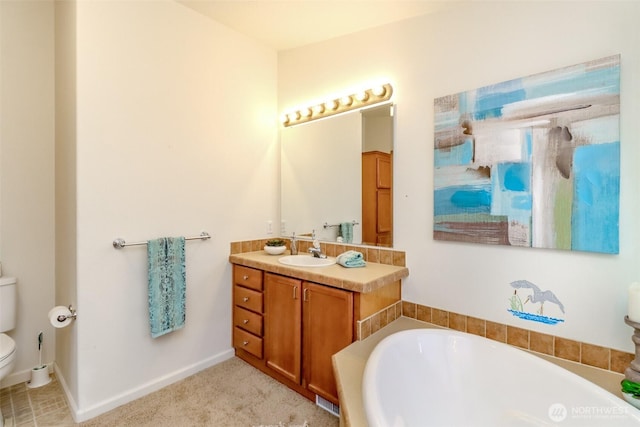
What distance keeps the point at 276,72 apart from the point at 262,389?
106 inches

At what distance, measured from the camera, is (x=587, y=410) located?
119cm

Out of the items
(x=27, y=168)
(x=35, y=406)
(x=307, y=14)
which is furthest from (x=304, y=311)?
(x=27, y=168)

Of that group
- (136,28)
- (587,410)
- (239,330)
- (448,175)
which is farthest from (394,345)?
(136,28)

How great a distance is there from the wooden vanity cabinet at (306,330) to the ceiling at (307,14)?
187 cm

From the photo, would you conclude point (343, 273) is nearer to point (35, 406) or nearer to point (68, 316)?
point (68, 316)

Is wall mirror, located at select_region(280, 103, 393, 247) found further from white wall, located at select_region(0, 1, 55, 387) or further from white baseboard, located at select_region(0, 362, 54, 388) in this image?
white baseboard, located at select_region(0, 362, 54, 388)

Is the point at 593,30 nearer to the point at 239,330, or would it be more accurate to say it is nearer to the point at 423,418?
the point at 423,418

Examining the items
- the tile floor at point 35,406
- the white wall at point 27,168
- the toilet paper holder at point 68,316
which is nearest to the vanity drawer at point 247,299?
the toilet paper holder at point 68,316

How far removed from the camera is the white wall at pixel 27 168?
205cm

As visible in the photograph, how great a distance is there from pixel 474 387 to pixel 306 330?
3.23 feet

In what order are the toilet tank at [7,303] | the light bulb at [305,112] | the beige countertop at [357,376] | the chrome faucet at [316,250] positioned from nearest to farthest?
the beige countertop at [357,376] → the toilet tank at [7,303] → the chrome faucet at [316,250] → the light bulb at [305,112]

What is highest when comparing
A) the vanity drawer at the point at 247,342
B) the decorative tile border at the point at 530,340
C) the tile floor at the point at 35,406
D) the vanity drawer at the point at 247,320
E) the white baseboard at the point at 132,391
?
the decorative tile border at the point at 530,340

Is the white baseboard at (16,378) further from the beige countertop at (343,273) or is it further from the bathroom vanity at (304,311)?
the beige countertop at (343,273)

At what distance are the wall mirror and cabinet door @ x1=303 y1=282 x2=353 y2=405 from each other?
61cm
